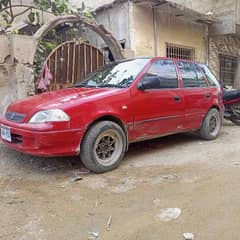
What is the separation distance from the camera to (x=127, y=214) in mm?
3586

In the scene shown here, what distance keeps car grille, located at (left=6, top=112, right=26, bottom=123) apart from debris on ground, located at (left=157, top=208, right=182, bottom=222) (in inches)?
92.5

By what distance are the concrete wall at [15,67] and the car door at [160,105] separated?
2.73m

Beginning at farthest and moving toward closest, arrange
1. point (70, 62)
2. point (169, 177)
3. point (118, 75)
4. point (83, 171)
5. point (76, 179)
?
point (70, 62) → point (118, 75) → point (83, 171) → point (169, 177) → point (76, 179)

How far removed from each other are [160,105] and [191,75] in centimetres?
133

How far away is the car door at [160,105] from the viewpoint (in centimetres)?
554

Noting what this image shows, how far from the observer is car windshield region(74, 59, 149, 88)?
5.63m

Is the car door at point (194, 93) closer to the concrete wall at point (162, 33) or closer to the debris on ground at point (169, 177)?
the debris on ground at point (169, 177)

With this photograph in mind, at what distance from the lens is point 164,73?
20.2 ft

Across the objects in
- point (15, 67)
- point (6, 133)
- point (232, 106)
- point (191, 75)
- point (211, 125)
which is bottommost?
point (211, 125)

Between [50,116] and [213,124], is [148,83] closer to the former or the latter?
[50,116]

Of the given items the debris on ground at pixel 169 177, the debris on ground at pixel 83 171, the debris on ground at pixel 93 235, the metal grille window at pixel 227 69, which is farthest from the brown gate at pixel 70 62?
the metal grille window at pixel 227 69

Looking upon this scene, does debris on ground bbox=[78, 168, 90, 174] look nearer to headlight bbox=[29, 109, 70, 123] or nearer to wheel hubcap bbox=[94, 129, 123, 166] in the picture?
wheel hubcap bbox=[94, 129, 123, 166]

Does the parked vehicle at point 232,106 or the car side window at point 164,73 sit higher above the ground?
the car side window at point 164,73

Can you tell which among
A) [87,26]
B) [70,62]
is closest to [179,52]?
[87,26]
